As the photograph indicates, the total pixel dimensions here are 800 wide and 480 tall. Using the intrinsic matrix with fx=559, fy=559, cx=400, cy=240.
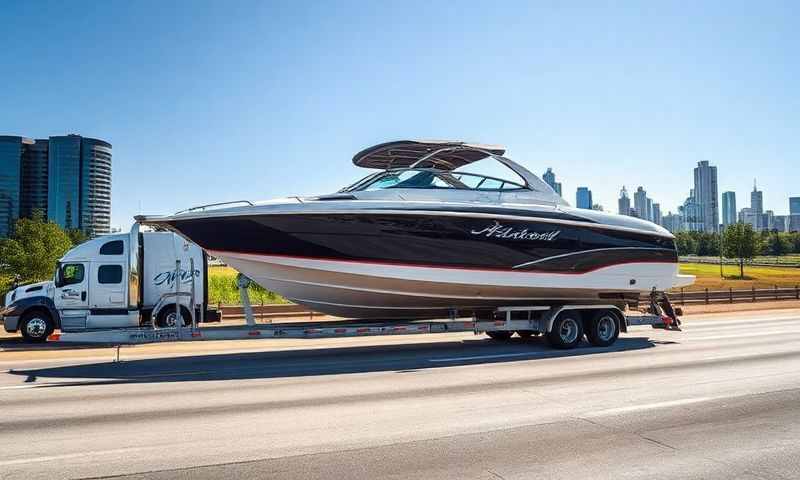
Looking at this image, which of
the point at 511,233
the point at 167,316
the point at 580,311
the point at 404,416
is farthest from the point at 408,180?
the point at 167,316

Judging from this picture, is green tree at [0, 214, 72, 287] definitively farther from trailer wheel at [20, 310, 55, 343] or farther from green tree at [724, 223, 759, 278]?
green tree at [724, 223, 759, 278]

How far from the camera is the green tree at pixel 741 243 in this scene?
59.8 metres

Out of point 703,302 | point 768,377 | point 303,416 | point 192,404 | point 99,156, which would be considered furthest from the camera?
point 99,156

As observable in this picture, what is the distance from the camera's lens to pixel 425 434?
5.84m

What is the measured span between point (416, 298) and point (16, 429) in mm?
7233

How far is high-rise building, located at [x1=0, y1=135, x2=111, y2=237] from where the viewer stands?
138 metres

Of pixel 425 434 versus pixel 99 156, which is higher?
pixel 99 156

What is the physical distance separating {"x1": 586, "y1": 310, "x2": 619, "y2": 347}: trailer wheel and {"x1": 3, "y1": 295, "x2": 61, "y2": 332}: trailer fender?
13.7 m

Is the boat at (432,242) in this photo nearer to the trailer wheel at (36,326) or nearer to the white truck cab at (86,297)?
the white truck cab at (86,297)

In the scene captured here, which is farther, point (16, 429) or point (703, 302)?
point (703, 302)

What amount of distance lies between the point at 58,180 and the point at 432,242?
165971mm

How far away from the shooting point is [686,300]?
28547 mm

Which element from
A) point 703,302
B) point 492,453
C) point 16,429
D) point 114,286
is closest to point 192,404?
point 16,429

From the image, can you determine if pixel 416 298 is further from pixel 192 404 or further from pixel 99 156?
pixel 99 156
